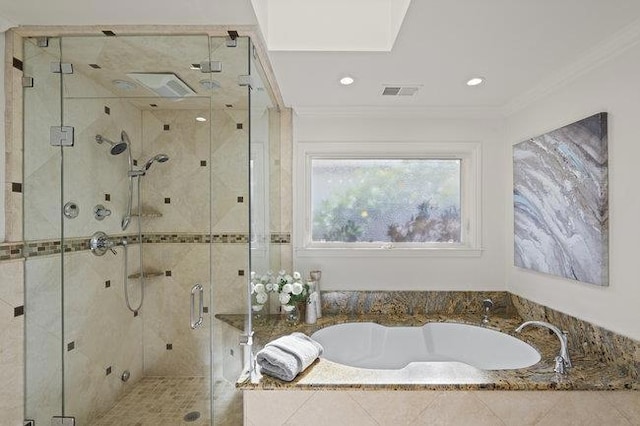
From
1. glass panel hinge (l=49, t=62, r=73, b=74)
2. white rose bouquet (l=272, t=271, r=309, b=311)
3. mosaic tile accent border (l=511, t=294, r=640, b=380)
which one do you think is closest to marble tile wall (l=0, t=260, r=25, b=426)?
glass panel hinge (l=49, t=62, r=73, b=74)

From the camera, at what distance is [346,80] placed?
2117 mm

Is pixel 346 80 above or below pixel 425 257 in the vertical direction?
above

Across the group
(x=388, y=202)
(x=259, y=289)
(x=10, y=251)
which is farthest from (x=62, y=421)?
(x=388, y=202)

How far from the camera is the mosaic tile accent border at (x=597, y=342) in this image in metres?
1.65

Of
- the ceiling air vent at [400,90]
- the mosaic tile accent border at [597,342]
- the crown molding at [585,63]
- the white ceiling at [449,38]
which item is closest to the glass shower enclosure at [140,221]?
the white ceiling at [449,38]

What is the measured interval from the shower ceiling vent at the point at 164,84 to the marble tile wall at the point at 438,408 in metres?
1.66

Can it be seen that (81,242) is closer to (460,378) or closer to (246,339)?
(246,339)

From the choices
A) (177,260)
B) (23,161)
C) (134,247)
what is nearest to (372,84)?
(177,260)

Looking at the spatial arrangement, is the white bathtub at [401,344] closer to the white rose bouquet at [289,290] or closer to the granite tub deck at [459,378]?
the white rose bouquet at [289,290]

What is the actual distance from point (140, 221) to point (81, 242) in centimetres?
34

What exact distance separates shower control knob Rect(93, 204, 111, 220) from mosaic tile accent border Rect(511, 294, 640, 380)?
2.85 meters

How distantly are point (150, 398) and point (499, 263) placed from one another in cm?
264

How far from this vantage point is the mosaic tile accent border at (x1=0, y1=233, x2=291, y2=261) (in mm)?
1721

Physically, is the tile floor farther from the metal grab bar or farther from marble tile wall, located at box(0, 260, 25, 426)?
marble tile wall, located at box(0, 260, 25, 426)
